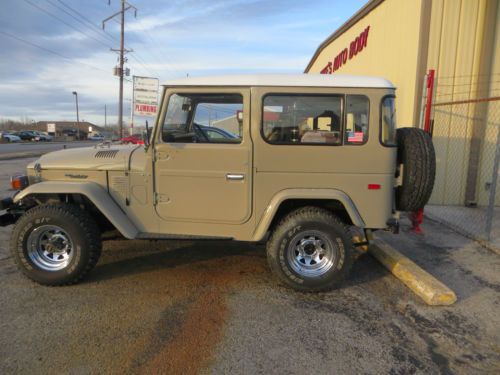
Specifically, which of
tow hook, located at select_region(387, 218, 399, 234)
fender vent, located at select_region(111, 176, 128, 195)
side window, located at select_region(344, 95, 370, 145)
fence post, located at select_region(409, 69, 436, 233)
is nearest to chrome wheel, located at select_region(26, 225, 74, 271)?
fender vent, located at select_region(111, 176, 128, 195)

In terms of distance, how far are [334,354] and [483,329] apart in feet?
4.87

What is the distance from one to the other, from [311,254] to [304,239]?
0.22m

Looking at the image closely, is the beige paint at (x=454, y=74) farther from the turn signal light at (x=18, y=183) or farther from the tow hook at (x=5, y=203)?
the tow hook at (x=5, y=203)

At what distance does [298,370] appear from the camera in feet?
9.00

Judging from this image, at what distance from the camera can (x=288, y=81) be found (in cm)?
387

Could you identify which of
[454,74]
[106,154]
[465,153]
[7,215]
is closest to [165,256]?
[106,154]

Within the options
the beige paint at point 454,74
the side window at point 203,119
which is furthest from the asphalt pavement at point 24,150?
the beige paint at point 454,74

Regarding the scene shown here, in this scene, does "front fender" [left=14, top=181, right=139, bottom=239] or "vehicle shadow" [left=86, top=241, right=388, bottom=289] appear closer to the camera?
"front fender" [left=14, top=181, right=139, bottom=239]

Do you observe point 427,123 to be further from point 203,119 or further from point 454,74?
point 203,119

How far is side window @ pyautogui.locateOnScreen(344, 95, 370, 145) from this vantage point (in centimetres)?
385

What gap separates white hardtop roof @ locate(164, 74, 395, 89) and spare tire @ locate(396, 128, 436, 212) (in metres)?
0.62

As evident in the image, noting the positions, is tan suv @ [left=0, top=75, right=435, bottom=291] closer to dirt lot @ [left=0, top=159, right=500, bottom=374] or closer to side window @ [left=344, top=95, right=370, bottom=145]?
side window @ [left=344, top=95, right=370, bottom=145]

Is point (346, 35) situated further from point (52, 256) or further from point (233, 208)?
point (52, 256)

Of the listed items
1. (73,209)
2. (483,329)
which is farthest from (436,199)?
(73,209)
